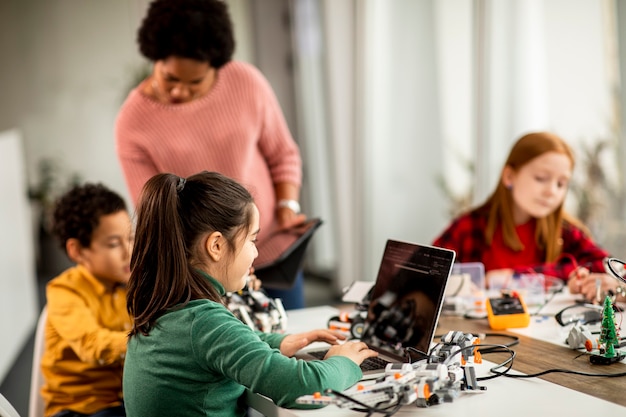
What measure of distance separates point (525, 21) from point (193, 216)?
99.7 inches

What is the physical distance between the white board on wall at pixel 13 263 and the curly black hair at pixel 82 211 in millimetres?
1808

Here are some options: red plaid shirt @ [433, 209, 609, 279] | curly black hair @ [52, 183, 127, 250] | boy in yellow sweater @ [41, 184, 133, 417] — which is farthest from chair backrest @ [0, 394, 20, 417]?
red plaid shirt @ [433, 209, 609, 279]

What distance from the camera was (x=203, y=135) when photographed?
2385mm

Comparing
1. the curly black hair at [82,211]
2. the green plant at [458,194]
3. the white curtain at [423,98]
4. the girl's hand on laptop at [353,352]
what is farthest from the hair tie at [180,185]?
the green plant at [458,194]

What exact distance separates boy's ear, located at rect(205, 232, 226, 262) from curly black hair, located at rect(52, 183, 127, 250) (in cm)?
75

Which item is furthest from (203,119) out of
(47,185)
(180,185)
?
(47,185)

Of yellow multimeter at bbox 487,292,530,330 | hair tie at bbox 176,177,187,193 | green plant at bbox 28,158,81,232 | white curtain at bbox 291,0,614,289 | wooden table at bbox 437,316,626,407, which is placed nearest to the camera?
wooden table at bbox 437,316,626,407

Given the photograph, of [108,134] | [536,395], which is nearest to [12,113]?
[108,134]

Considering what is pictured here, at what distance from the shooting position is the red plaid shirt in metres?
2.38

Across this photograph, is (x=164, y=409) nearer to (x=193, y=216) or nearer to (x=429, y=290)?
(x=193, y=216)

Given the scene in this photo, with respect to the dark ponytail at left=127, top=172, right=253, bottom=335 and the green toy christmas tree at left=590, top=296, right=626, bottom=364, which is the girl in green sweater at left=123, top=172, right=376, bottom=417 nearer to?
the dark ponytail at left=127, top=172, right=253, bottom=335

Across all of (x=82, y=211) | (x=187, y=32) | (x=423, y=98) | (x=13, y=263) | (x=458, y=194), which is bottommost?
(x=13, y=263)

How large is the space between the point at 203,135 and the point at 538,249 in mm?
1106

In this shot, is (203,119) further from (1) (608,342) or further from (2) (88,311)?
(1) (608,342)
